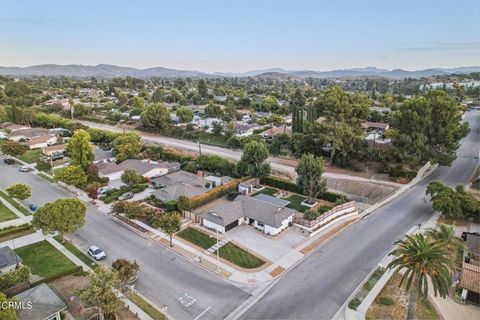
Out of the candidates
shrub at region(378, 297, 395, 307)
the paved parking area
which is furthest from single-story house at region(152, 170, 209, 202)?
shrub at region(378, 297, 395, 307)

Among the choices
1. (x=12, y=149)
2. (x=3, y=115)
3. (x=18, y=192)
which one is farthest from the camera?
(x=3, y=115)

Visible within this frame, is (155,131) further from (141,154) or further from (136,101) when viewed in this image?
(136,101)

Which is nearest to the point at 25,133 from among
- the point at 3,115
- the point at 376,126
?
the point at 3,115

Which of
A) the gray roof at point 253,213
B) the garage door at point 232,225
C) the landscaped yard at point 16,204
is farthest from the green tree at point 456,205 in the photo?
the landscaped yard at point 16,204

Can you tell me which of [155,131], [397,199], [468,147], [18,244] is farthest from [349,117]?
[155,131]

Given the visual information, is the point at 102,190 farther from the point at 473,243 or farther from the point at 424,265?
the point at 473,243

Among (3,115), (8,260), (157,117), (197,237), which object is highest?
(157,117)
